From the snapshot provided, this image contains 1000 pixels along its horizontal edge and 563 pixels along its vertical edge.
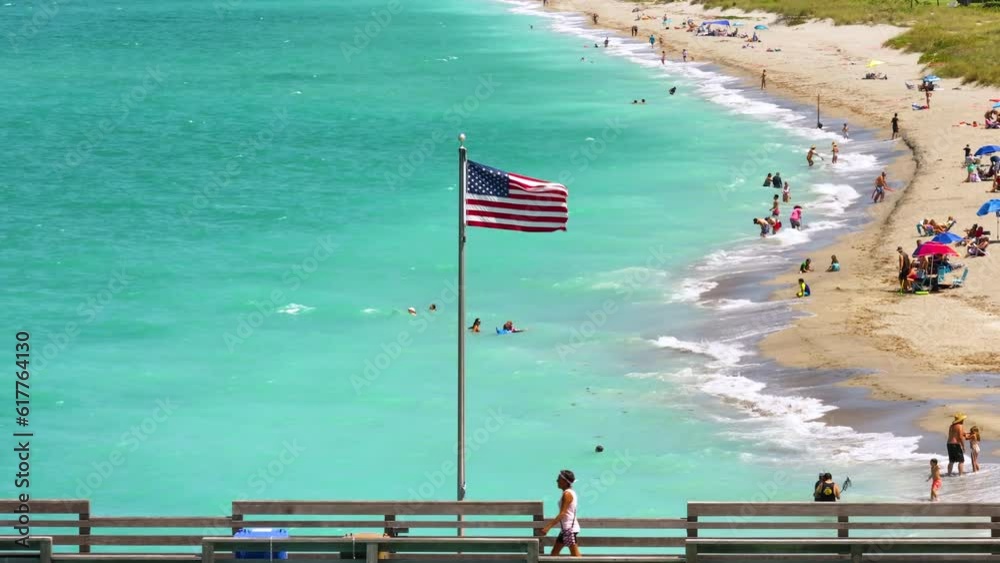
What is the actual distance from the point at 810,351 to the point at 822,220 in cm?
2033

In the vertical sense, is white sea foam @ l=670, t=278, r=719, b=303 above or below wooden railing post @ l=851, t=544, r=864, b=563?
above

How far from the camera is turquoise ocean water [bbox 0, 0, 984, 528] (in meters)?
39.1

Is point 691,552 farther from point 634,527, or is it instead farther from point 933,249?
point 933,249

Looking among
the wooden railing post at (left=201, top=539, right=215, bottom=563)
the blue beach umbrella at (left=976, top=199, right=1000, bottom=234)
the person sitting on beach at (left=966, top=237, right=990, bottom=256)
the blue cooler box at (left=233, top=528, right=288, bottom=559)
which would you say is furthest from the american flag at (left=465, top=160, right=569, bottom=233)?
the blue beach umbrella at (left=976, top=199, right=1000, bottom=234)

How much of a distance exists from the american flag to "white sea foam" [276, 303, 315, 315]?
110ft

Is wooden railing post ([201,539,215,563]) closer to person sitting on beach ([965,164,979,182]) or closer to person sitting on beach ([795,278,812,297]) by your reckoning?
person sitting on beach ([795,278,812,297])

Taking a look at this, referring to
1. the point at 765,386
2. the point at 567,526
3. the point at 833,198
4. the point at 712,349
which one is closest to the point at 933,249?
the point at 712,349

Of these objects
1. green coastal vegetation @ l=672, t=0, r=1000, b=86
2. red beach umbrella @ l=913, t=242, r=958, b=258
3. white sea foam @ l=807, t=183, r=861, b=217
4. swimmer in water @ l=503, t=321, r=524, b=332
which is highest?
green coastal vegetation @ l=672, t=0, r=1000, b=86

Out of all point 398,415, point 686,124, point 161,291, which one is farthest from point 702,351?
point 686,124

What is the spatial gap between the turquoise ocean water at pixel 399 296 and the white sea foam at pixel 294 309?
16 centimetres

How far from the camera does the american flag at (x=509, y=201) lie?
76.7 ft

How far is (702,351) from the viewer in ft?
153

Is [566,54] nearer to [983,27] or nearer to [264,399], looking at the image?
[983,27]

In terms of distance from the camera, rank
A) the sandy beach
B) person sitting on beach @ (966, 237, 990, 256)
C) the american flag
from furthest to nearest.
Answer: person sitting on beach @ (966, 237, 990, 256)
the sandy beach
the american flag
